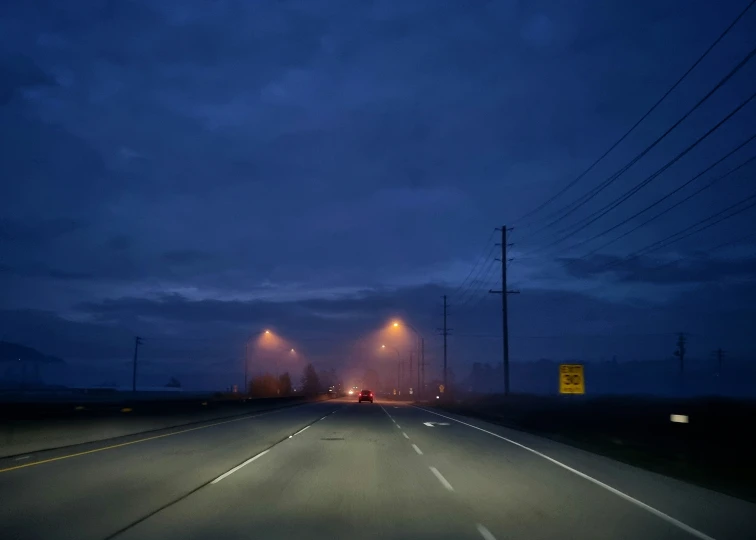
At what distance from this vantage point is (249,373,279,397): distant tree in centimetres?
12569

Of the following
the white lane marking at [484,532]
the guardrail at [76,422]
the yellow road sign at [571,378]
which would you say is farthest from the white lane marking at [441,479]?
the yellow road sign at [571,378]

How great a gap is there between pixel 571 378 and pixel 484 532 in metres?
32.5

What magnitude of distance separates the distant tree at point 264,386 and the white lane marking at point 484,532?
11414cm

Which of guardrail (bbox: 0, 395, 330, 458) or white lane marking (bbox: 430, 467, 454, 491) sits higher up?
guardrail (bbox: 0, 395, 330, 458)

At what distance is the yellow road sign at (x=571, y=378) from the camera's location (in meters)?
41.5

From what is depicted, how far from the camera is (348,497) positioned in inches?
560

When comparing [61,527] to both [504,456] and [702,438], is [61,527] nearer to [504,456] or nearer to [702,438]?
[504,456]

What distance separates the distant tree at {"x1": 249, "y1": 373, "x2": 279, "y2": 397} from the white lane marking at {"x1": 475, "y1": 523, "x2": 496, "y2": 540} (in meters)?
114

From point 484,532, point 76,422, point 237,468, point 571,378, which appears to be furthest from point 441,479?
point 571,378

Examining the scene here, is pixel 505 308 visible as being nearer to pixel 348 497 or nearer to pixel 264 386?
pixel 348 497

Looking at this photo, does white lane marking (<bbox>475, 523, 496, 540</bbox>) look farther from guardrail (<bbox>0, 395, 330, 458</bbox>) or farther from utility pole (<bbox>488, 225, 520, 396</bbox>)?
utility pole (<bbox>488, 225, 520, 396</bbox>)

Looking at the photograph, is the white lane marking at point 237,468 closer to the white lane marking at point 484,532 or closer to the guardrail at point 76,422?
the guardrail at point 76,422

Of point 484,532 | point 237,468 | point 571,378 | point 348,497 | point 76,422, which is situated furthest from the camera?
point 571,378

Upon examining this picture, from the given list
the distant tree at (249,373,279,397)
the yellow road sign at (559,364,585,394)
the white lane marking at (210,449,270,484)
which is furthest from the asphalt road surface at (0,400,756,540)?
the distant tree at (249,373,279,397)
